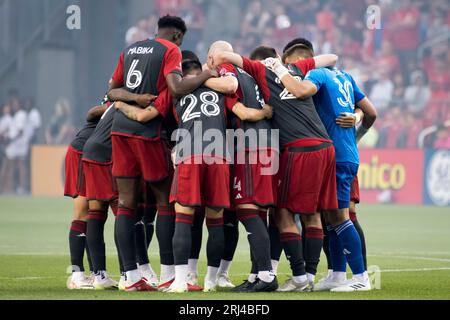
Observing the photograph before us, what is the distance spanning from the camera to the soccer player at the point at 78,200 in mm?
9180

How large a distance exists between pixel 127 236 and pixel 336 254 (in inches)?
73.9

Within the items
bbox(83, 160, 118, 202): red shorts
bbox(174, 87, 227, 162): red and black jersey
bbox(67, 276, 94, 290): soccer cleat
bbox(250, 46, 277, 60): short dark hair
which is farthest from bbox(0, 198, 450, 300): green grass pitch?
bbox(250, 46, 277, 60): short dark hair

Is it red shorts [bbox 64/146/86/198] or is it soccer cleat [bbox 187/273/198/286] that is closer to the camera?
soccer cleat [bbox 187/273/198/286]

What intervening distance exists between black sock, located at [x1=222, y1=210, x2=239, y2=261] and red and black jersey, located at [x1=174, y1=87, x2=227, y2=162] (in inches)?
41.4

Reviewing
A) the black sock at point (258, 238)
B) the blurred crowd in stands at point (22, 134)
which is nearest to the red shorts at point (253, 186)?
the black sock at point (258, 238)

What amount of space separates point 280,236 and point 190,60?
1.74 m

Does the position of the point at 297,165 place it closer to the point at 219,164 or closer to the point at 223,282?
the point at 219,164

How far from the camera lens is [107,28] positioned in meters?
26.8

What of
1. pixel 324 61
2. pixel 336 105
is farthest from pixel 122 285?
pixel 324 61

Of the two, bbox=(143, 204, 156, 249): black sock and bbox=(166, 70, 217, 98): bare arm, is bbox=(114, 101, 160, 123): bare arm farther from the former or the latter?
bbox=(143, 204, 156, 249): black sock

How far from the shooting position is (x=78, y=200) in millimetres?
9500

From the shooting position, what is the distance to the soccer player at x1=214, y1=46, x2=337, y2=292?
28.7 ft
